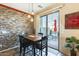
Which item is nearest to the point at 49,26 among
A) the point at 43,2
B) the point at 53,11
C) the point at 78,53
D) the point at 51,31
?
the point at 51,31

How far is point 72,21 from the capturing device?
2.37 metres

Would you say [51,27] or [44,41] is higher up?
[51,27]

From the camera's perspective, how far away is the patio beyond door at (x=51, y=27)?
241 centimetres

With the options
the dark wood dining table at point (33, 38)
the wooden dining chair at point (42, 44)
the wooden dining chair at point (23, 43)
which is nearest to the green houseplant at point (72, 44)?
the wooden dining chair at point (42, 44)

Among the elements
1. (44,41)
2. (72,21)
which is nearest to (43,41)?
(44,41)

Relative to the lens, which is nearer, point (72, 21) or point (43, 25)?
point (72, 21)

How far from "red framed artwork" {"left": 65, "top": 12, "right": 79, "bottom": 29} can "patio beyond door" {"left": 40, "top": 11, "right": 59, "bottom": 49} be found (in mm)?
185

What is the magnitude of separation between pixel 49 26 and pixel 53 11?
11.7 inches

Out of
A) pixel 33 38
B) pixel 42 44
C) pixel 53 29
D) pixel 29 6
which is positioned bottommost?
pixel 42 44

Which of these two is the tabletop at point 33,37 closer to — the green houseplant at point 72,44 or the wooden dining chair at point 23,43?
the wooden dining chair at point 23,43

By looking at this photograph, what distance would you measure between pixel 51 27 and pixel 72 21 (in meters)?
0.41

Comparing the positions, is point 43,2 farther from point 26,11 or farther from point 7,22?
point 7,22

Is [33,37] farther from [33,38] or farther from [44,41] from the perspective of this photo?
[44,41]

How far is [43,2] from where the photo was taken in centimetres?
239
